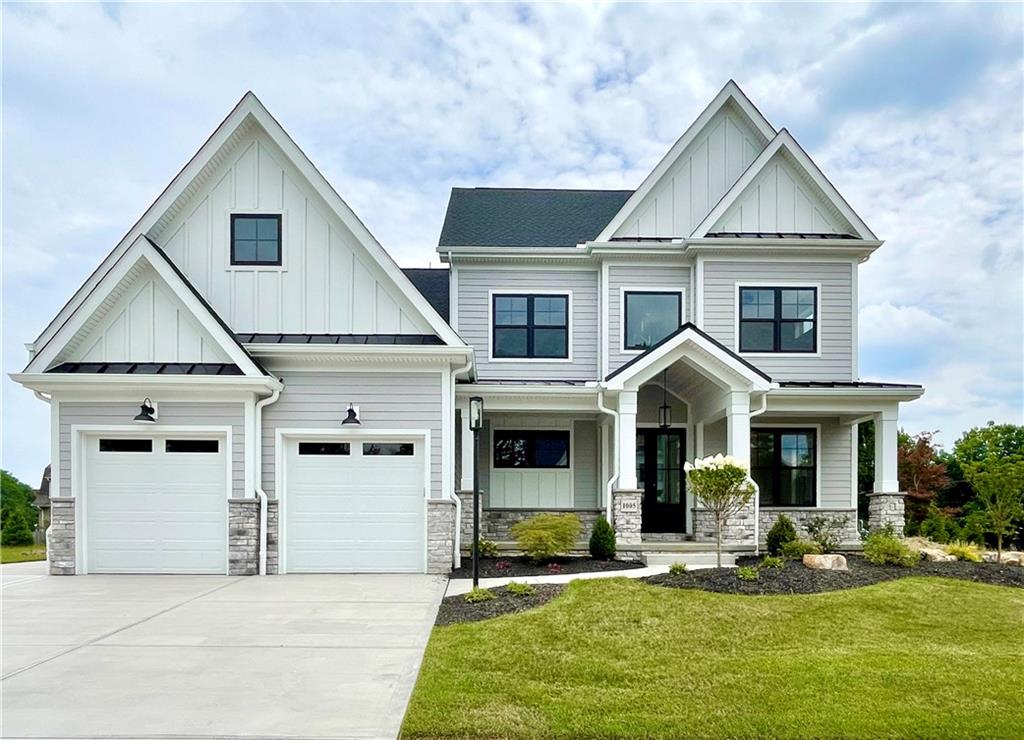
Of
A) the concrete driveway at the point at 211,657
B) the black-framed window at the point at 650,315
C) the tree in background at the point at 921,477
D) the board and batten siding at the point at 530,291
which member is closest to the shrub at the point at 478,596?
the concrete driveway at the point at 211,657

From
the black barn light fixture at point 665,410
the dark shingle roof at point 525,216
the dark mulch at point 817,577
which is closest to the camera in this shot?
the dark mulch at point 817,577

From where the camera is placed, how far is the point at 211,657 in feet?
20.5

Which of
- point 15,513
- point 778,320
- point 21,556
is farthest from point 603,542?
point 15,513

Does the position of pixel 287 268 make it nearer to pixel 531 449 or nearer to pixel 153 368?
pixel 153 368

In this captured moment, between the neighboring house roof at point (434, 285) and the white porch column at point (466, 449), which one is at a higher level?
the neighboring house roof at point (434, 285)

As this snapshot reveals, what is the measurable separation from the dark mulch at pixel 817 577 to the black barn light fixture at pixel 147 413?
8.16 metres

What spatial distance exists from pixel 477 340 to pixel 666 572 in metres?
6.49

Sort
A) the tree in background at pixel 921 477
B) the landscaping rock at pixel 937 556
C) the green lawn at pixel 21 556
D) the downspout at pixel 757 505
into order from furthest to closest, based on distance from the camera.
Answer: the tree in background at pixel 921 477
the green lawn at pixel 21 556
the downspout at pixel 757 505
the landscaping rock at pixel 937 556

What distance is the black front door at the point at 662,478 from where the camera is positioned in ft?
47.6

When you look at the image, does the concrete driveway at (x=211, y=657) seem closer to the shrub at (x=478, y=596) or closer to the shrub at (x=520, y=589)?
the shrub at (x=478, y=596)

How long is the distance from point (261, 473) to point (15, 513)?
42.9ft

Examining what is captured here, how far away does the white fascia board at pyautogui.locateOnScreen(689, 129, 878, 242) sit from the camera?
46.0 feet

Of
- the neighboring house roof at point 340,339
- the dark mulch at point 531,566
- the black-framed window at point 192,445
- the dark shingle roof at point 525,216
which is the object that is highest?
the dark shingle roof at point 525,216

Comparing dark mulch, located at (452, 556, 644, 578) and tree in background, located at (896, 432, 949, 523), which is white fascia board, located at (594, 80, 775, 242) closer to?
dark mulch, located at (452, 556, 644, 578)
